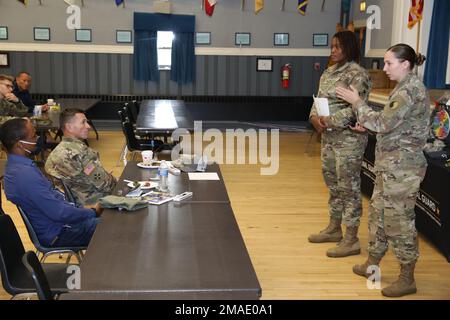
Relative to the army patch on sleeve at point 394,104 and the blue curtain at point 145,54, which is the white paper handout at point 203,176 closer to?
the army patch on sleeve at point 394,104

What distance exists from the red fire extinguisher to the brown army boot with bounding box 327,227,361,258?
8280 mm

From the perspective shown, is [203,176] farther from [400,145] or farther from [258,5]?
[258,5]

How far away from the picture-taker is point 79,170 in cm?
408

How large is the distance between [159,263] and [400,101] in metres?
1.99

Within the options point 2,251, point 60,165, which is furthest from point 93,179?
point 2,251

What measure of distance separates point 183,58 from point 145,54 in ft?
2.76

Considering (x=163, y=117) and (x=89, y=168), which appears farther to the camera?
(x=163, y=117)

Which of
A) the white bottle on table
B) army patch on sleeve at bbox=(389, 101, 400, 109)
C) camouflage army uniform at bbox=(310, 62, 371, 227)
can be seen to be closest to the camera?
army patch on sleeve at bbox=(389, 101, 400, 109)

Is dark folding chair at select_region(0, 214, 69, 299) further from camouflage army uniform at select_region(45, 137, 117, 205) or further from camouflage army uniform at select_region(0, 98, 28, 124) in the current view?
camouflage army uniform at select_region(0, 98, 28, 124)

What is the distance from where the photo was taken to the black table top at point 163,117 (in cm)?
691

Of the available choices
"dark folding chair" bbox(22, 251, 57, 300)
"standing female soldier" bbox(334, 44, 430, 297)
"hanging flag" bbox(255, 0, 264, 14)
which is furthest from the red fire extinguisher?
"dark folding chair" bbox(22, 251, 57, 300)

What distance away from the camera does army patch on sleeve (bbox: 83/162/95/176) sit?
413cm

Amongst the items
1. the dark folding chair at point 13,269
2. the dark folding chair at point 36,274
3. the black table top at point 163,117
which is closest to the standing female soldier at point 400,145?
the dark folding chair at point 13,269

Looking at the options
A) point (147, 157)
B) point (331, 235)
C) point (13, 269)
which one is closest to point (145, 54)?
point (147, 157)
